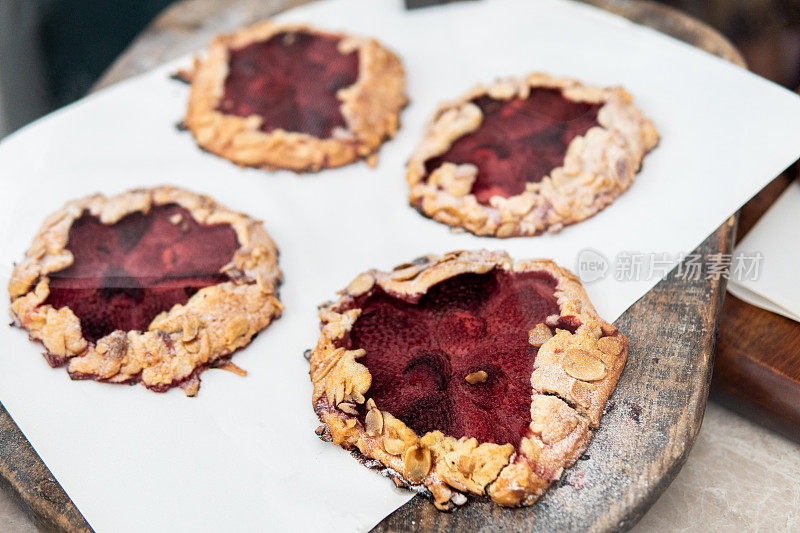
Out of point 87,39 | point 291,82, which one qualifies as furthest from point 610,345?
point 87,39

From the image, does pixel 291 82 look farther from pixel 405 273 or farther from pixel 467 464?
pixel 467 464

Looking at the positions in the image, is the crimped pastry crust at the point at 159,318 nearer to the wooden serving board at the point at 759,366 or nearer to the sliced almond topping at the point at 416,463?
the sliced almond topping at the point at 416,463

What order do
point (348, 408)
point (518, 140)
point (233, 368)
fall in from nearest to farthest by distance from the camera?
1. point (348, 408)
2. point (233, 368)
3. point (518, 140)

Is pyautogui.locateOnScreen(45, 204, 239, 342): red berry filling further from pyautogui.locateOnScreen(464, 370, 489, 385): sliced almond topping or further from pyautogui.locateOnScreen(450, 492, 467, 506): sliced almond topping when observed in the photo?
pyautogui.locateOnScreen(450, 492, 467, 506): sliced almond topping

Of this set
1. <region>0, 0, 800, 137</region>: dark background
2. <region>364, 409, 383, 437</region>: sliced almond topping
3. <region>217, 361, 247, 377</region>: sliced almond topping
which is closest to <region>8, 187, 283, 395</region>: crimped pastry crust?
<region>217, 361, 247, 377</region>: sliced almond topping

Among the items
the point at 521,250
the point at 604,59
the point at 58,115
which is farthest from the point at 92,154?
the point at 604,59

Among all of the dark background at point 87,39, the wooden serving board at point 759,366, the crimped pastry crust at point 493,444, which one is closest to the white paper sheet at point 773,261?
the wooden serving board at point 759,366
